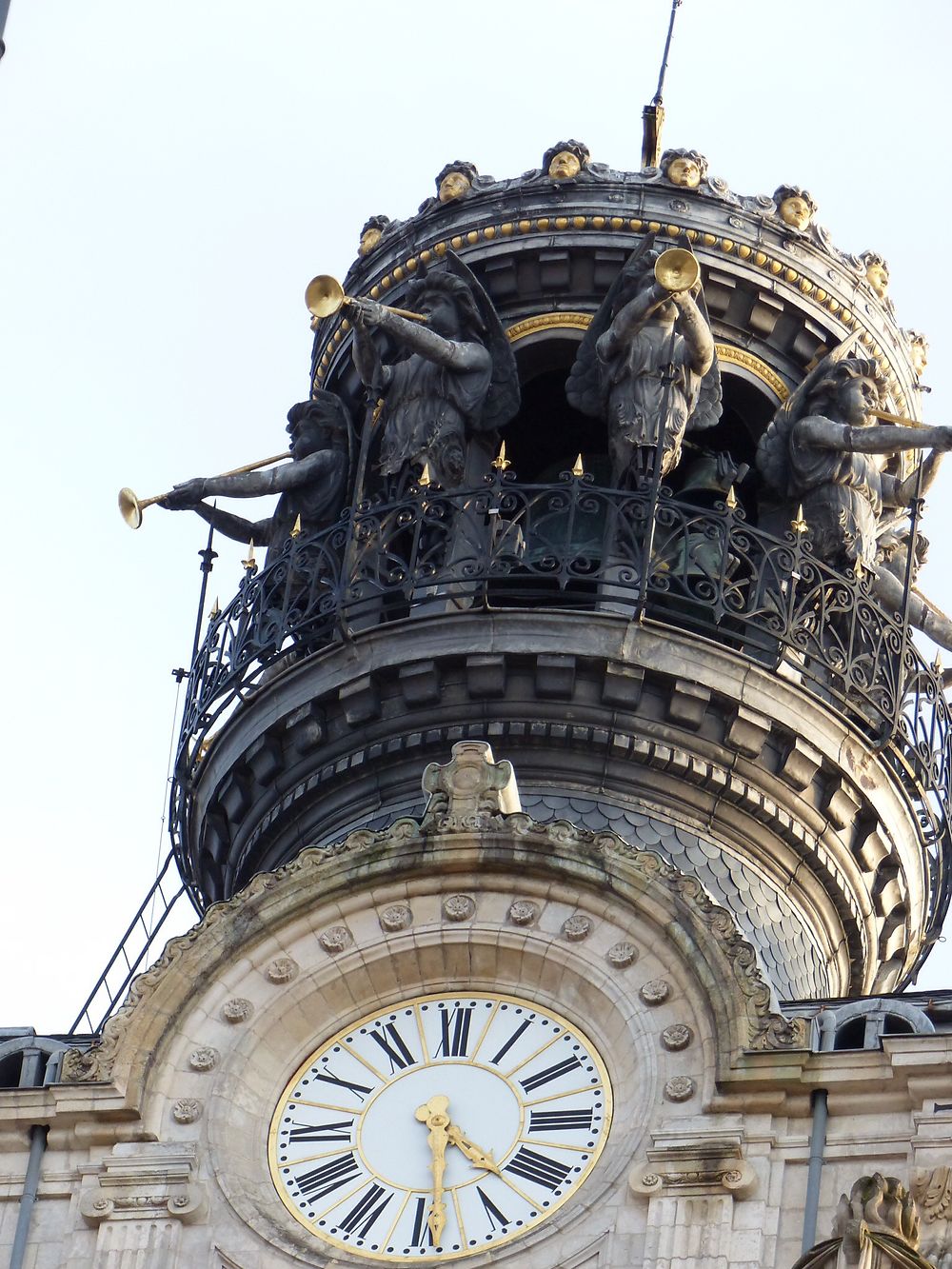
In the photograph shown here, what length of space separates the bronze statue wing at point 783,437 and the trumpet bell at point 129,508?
529cm

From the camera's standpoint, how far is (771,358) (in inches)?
1578

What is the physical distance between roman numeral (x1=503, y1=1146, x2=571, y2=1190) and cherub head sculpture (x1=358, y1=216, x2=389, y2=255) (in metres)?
11.3

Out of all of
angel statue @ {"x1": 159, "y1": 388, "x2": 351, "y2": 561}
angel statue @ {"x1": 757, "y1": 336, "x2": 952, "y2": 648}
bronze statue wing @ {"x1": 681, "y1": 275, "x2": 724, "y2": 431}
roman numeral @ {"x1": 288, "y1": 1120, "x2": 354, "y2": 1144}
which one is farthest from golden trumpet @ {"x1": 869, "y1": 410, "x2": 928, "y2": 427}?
roman numeral @ {"x1": 288, "y1": 1120, "x2": 354, "y2": 1144}

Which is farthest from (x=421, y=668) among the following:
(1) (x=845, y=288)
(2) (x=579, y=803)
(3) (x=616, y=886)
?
(1) (x=845, y=288)

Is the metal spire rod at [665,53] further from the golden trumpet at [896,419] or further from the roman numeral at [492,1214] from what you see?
the roman numeral at [492,1214]

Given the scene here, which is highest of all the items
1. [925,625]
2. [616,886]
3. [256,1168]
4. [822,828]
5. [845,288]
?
[845,288]

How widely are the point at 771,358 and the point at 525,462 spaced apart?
244 cm

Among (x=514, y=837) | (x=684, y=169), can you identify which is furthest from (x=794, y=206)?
(x=514, y=837)

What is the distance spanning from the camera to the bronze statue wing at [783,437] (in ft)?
127

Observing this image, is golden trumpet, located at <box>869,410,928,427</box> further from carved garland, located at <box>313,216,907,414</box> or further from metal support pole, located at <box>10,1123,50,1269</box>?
metal support pole, located at <box>10,1123,50,1269</box>

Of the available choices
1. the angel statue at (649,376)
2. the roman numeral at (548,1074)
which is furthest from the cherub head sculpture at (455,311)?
the roman numeral at (548,1074)

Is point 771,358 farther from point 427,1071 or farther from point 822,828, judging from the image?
point 427,1071

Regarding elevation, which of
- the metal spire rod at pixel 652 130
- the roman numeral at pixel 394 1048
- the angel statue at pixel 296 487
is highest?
the metal spire rod at pixel 652 130

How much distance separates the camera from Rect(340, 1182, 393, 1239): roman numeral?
32.1 metres
